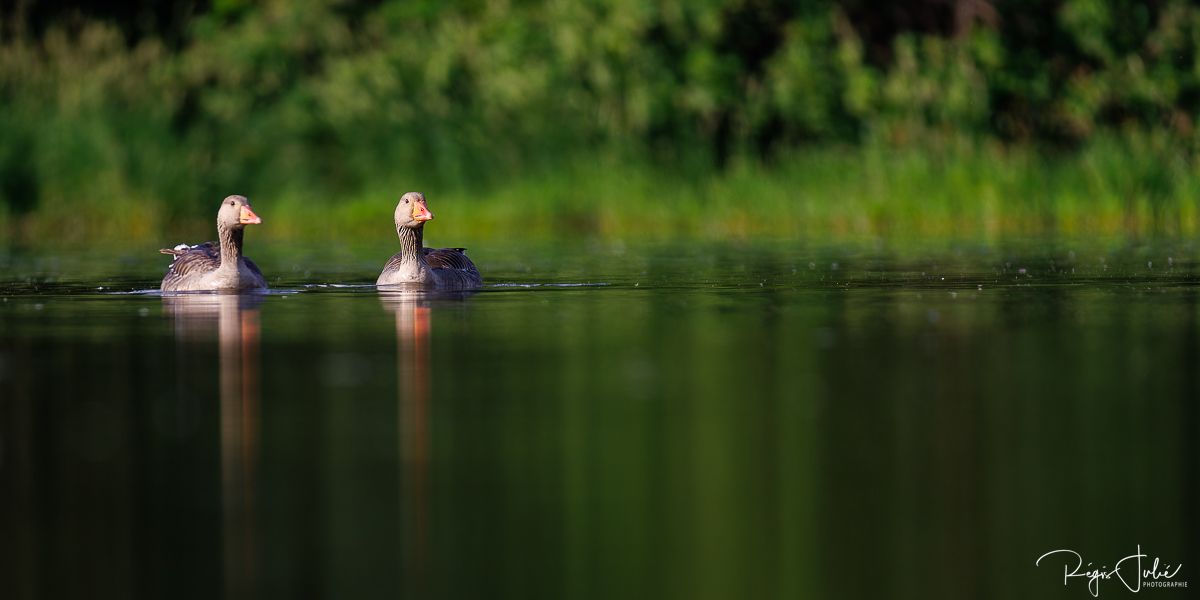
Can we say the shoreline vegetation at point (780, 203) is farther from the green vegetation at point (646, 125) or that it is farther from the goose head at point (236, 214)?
the goose head at point (236, 214)

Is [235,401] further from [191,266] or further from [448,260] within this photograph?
[191,266]

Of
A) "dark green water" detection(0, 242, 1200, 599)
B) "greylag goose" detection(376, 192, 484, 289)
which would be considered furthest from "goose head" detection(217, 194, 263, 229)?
"dark green water" detection(0, 242, 1200, 599)

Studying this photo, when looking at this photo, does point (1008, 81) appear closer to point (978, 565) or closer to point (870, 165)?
point (870, 165)

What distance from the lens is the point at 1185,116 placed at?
30672 mm

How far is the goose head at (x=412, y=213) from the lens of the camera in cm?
1736

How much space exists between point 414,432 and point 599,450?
0.89m

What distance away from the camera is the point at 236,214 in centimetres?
1717

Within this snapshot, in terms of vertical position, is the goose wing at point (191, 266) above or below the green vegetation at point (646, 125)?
below

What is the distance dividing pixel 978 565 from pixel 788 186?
2199 centimetres

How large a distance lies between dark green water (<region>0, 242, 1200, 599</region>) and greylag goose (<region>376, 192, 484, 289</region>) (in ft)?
8.40

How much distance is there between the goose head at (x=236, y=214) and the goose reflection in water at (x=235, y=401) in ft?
2.86

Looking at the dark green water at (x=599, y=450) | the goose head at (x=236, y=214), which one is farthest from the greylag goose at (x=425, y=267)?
the dark green water at (x=599, y=450)
